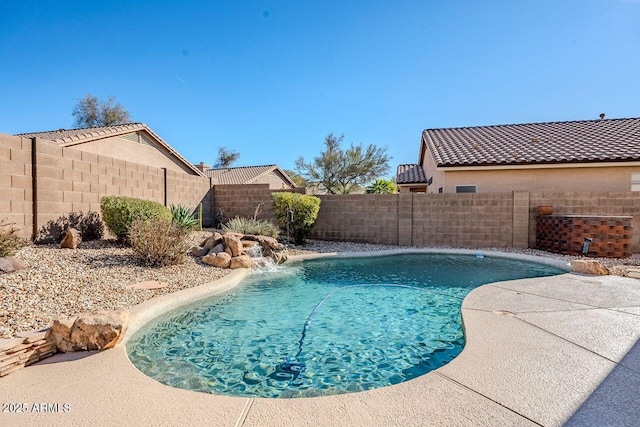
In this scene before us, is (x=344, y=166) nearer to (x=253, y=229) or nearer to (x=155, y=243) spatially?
(x=253, y=229)

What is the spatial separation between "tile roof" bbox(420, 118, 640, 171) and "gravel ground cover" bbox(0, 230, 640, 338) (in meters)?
5.74

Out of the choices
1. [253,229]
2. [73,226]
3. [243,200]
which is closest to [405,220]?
[253,229]

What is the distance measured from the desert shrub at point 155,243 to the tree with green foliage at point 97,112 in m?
32.3

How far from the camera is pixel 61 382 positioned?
9.32 ft

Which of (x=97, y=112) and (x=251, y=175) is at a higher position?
(x=97, y=112)

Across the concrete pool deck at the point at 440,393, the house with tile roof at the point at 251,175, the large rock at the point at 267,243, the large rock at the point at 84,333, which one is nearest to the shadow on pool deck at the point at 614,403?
the concrete pool deck at the point at 440,393

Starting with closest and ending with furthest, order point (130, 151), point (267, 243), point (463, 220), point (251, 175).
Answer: point (267, 243), point (463, 220), point (130, 151), point (251, 175)

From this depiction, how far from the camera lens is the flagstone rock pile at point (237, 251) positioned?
8.20 m

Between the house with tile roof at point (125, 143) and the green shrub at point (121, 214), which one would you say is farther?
the house with tile roof at point (125, 143)

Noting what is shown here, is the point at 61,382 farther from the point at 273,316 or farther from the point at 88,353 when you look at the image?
the point at 273,316

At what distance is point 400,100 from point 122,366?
A: 1577 cm

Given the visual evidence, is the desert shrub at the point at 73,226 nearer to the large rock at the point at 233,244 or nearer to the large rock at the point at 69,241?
the large rock at the point at 69,241

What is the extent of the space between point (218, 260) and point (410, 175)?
15745mm

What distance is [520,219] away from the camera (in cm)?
1145
